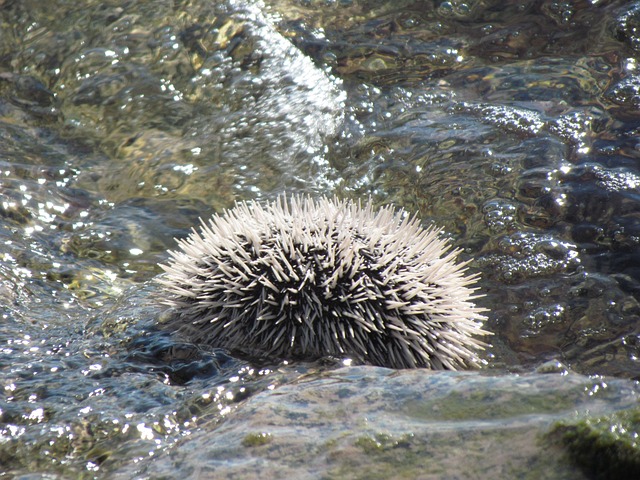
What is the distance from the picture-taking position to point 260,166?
5.61 metres

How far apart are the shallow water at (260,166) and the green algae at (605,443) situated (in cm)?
47

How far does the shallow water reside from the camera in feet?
9.89

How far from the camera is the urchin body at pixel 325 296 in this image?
3.23 meters

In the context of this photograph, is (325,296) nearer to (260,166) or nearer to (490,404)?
(490,404)

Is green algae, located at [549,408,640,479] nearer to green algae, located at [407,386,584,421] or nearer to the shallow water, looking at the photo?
green algae, located at [407,386,584,421]

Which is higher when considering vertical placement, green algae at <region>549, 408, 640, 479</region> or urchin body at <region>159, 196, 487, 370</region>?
urchin body at <region>159, 196, 487, 370</region>

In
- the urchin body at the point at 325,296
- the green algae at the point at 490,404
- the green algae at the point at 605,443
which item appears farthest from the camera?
the urchin body at the point at 325,296

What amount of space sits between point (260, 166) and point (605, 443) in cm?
424

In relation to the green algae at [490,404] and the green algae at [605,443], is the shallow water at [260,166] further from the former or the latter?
the green algae at [605,443]

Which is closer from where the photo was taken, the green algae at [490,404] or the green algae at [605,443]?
the green algae at [605,443]

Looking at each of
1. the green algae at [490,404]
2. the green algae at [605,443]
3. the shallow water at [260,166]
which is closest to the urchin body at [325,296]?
the shallow water at [260,166]

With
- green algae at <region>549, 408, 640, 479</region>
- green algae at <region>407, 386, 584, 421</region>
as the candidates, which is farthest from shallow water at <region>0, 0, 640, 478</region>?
green algae at <region>549, 408, 640, 479</region>

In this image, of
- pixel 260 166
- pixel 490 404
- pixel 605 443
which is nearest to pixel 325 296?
pixel 490 404

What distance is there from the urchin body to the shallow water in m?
0.17
